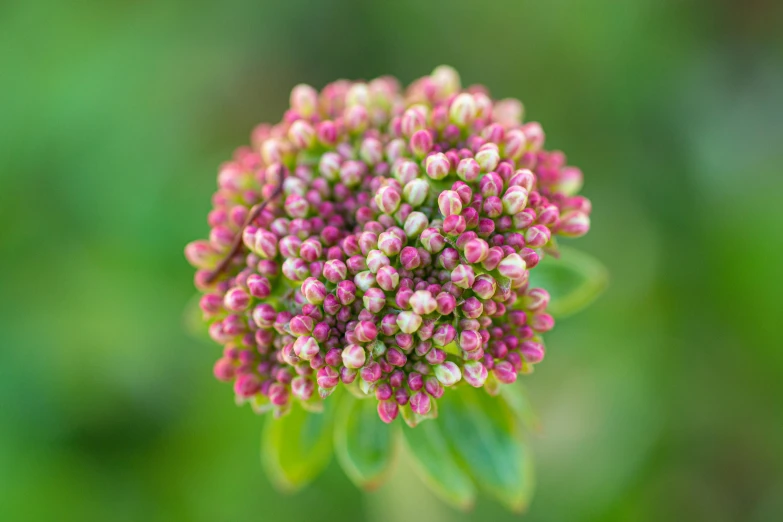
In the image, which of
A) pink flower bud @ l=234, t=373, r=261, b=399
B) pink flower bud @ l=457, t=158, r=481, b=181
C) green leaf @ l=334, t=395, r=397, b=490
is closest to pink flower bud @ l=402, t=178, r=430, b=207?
pink flower bud @ l=457, t=158, r=481, b=181

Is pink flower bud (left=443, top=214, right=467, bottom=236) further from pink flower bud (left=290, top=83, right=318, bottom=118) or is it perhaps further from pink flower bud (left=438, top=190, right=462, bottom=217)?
pink flower bud (left=290, top=83, right=318, bottom=118)

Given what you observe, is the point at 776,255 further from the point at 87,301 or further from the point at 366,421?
the point at 87,301

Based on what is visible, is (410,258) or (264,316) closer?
(410,258)

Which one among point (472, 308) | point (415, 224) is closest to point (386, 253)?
point (415, 224)

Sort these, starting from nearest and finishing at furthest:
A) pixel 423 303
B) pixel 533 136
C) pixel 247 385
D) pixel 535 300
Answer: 1. pixel 423 303
2. pixel 535 300
3. pixel 247 385
4. pixel 533 136


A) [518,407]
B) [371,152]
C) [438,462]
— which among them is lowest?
[438,462]

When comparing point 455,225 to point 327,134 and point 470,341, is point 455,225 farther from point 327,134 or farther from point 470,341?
point 327,134

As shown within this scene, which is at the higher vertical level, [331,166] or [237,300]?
[331,166]
